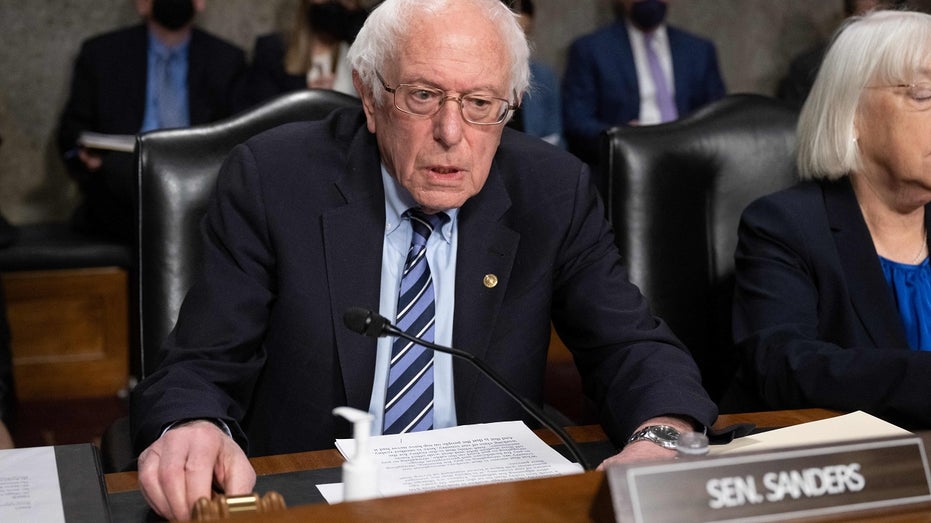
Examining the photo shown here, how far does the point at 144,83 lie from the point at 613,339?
298 cm

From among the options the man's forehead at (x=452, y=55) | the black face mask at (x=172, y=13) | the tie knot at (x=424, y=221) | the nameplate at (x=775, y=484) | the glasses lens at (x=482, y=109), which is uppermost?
the man's forehead at (x=452, y=55)

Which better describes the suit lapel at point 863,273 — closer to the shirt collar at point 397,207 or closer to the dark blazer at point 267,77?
the shirt collar at point 397,207

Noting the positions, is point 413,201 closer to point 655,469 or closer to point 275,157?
point 275,157

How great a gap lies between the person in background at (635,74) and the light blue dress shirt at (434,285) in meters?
2.96

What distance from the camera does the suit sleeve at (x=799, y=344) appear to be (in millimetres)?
1668

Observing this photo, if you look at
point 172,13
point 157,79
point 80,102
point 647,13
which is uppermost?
point 647,13

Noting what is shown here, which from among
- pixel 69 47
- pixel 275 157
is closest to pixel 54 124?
pixel 69 47

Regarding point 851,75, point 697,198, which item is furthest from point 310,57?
point 851,75

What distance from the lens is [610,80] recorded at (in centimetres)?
472

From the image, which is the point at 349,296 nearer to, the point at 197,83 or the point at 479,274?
the point at 479,274

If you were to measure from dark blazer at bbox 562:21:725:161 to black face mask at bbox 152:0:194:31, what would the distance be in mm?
1573

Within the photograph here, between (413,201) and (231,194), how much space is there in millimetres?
275

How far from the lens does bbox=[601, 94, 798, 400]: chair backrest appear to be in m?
2.16

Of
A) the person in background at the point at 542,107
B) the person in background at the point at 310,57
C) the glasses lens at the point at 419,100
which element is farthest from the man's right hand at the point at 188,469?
the person in background at the point at 542,107
